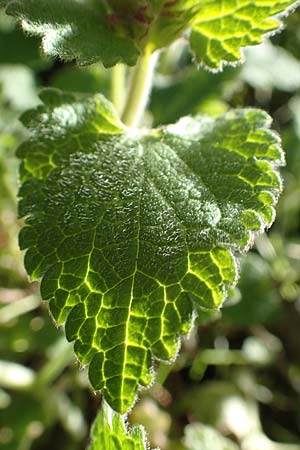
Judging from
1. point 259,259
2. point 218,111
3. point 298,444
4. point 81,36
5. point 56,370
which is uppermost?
point 81,36

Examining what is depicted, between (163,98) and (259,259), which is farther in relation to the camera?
(163,98)

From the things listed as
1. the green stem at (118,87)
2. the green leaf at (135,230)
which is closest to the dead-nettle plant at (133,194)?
the green leaf at (135,230)

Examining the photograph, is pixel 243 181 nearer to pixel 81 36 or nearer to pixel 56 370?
pixel 81 36

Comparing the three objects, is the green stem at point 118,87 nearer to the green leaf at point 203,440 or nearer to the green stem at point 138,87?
the green stem at point 138,87

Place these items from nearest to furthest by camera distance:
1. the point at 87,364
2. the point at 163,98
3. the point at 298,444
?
the point at 87,364
the point at 298,444
the point at 163,98

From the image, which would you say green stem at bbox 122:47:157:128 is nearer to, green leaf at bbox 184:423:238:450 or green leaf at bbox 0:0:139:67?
green leaf at bbox 0:0:139:67

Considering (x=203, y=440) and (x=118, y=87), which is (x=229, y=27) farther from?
(x=203, y=440)

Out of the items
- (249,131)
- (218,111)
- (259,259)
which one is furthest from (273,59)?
(249,131)
